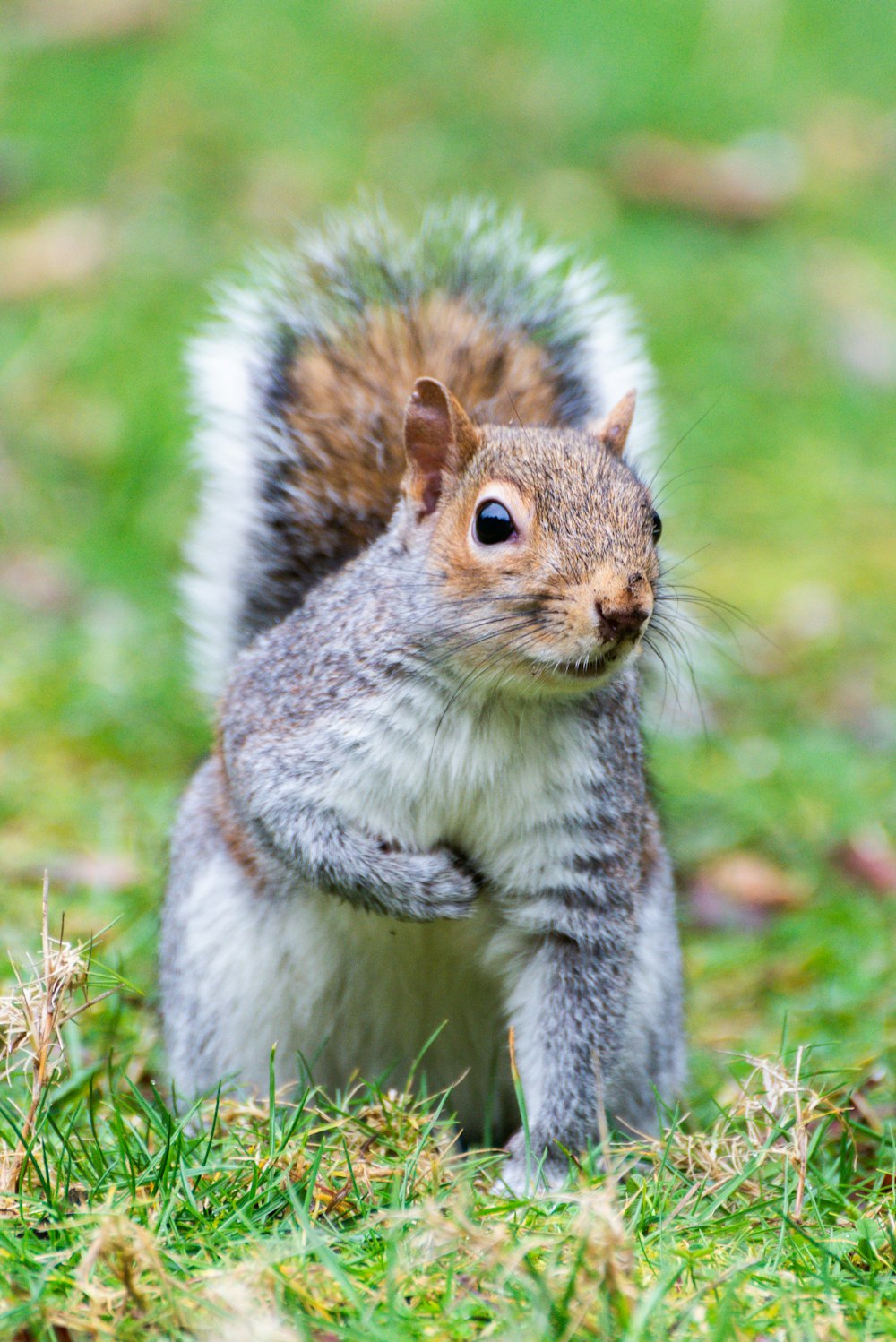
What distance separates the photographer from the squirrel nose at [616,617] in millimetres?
1604

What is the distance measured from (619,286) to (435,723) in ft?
11.8

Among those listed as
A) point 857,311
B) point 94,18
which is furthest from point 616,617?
point 94,18

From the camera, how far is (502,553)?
5.64ft

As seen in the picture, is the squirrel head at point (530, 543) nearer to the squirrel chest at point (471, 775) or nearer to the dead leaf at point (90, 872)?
the squirrel chest at point (471, 775)

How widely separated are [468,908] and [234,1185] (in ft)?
1.34

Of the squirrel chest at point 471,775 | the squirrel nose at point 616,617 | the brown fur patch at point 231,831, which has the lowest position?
the brown fur patch at point 231,831

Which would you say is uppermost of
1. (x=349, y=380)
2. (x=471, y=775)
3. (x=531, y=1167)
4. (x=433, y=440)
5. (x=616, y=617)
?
(x=349, y=380)

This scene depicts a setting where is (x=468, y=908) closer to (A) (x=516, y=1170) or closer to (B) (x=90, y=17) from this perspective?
(A) (x=516, y=1170)

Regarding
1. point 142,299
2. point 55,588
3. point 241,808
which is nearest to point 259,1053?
point 241,808

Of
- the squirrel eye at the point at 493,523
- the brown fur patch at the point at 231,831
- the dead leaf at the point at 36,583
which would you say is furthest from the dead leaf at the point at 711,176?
the squirrel eye at the point at 493,523

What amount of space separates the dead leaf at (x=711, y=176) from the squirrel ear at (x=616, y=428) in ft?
13.3

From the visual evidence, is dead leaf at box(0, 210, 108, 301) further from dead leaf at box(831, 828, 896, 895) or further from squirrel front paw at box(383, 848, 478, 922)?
squirrel front paw at box(383, 848, 478, 922)

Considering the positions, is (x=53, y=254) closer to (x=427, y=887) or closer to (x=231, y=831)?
(x=231, y=831)

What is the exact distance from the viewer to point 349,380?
2.32 m
